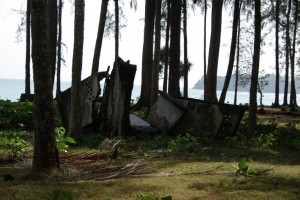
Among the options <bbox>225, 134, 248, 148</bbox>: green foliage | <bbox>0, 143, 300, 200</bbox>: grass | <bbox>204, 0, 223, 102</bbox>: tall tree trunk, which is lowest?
<bbox>0, 143, 300, 200</bbox>: grass

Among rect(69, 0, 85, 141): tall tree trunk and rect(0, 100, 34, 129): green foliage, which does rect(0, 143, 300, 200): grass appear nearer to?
rect(69, 0, 85, 141): tall tree trunk

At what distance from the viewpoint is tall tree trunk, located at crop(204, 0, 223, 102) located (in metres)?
14.9

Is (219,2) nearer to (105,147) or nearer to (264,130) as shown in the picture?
(264,130)

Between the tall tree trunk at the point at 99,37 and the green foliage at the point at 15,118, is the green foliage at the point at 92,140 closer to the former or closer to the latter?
the green foliage at the point at 15,118

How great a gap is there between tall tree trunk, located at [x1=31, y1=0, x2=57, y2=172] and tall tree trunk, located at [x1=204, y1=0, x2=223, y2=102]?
9913 millimetres

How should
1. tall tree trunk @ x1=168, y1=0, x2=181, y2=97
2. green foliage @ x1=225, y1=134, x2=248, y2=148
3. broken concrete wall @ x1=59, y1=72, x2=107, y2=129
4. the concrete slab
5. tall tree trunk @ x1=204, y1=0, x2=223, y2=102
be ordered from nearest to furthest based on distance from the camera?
green foliage @ x1=225, y1=134, x2=248, y2=148 < broken concrete wall @ x1=59, y1=72, x2=107, y2=129 < the concrete slab < tall tree trunk @ x1=204, y1=0, x2=223, y2=102 < tall tree trunk @ x1=168, y1=0, x2=181, y2=97

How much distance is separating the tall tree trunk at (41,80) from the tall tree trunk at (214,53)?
9.91m

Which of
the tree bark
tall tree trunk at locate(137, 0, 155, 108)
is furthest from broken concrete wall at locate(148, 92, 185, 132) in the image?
tall tree trunk at locate(137, 0, 155, 108)

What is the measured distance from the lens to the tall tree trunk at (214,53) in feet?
49.0

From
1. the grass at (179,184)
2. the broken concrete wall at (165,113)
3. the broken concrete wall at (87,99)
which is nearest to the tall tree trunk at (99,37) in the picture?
the broken concrete wall at (87,99)

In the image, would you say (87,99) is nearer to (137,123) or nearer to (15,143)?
(137,123)

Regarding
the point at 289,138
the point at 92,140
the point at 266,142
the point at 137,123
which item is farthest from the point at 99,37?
the point at 266,142

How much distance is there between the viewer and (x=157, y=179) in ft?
18.8

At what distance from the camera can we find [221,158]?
8.23 metres
